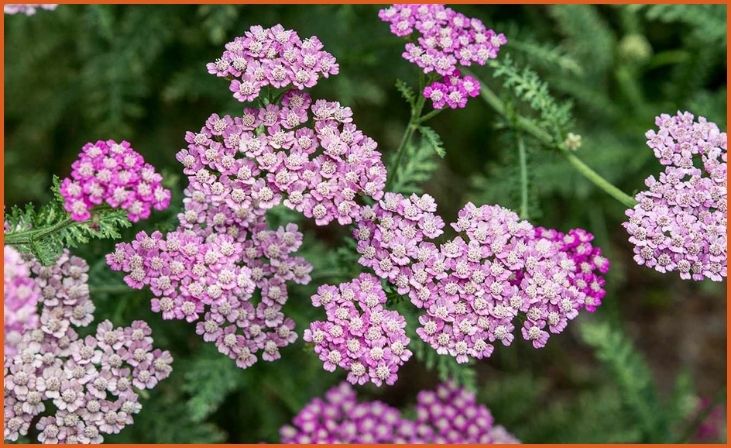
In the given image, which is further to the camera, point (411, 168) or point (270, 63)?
point (411, 168)

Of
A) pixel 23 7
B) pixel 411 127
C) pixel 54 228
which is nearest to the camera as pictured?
pixel 54 228

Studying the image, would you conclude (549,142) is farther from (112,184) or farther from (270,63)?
(112,184)

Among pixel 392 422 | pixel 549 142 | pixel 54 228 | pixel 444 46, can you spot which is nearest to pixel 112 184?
pixel 54 228

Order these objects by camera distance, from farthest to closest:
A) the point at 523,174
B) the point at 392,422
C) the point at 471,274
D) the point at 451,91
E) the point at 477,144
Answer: the point at 477,144, the point at 392,422, the point at 523,174, the point at 451,91, the point at 471,274

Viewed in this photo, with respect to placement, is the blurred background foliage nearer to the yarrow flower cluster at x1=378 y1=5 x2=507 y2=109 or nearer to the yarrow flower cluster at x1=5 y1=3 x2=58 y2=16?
the yarrow flower cluster at x1=378 y1=5 x2=507 y2=109

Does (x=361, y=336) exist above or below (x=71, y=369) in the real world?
above

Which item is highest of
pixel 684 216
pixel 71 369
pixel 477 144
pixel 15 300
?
pixel 477 144

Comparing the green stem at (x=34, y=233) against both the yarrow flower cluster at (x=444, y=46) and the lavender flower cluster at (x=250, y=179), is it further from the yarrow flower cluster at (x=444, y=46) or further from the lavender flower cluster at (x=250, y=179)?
the yarrow flower cluster at (x=444, y=46)
